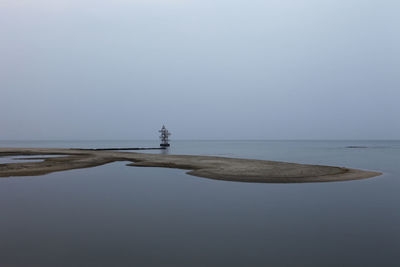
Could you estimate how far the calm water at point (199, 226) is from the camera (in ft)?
29.2

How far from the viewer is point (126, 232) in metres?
11.3

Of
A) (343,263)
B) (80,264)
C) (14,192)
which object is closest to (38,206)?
(14,192)

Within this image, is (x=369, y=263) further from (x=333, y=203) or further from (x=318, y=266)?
(x=333, y=203)

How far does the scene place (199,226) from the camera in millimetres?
12250

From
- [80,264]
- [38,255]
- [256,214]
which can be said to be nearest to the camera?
[80,264]

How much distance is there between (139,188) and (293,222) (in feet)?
44.1

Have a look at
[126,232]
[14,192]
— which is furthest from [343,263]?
[14,192]

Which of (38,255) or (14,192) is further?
(14,192)

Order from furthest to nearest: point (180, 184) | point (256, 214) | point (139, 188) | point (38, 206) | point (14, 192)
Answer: point (180, 184) < point (139, 188) < point (14, 192) < point (38, 206) < point (256, 214)

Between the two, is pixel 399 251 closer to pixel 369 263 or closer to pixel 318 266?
pixel 369 263

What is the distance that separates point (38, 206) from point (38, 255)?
8.29 m

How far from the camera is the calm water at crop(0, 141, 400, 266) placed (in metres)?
8.91

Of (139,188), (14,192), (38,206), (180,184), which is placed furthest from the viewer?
(180,184)

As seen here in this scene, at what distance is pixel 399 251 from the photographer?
951cm
